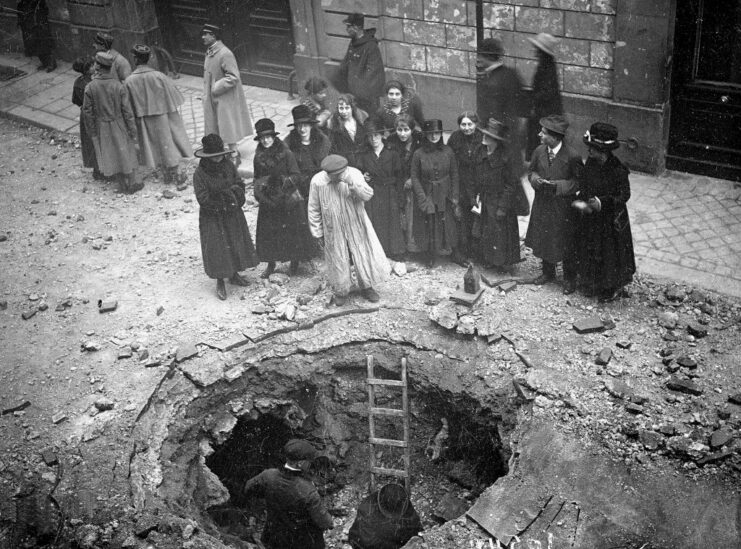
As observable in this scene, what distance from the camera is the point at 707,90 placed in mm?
9633

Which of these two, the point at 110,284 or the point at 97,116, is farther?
the point at 97,116

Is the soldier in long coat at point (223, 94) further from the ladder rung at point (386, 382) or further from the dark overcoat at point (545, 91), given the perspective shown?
the ladder rung at point (386, 382)

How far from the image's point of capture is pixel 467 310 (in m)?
7.95

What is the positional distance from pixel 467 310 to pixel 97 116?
244 inches

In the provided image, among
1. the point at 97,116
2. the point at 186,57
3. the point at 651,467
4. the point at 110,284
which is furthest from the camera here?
the point at 186,57

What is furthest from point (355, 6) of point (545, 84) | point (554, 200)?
point (554, 200)

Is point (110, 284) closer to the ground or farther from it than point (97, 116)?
closer to the ground

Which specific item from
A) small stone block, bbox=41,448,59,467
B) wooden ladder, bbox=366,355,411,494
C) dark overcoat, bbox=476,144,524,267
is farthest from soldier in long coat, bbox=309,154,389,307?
small stone block, bbox=41,448,59,467

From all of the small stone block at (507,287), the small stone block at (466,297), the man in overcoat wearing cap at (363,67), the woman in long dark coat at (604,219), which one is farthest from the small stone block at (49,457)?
the man in overcoat wearing cap at (363,67)

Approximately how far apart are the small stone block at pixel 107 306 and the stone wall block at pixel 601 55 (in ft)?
21.6

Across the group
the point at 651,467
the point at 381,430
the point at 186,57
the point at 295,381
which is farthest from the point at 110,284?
the point at 186,57

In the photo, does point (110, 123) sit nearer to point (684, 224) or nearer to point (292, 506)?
point (292, 506)

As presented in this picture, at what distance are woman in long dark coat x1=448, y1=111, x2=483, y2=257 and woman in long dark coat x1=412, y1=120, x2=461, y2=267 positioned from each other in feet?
0.32

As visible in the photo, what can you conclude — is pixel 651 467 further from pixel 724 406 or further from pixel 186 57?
pixel 186 57
